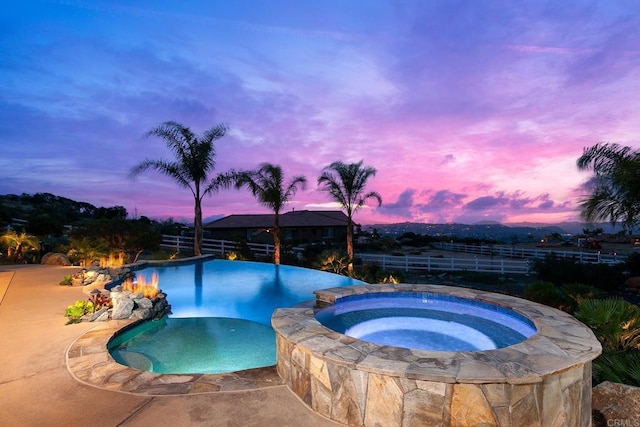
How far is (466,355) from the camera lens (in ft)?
11.0

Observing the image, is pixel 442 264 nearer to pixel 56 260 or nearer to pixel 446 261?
pixel 446 261

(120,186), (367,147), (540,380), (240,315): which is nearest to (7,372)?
(240,315)

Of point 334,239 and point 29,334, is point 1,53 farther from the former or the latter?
point 334,239

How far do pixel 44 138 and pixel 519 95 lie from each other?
26.2m

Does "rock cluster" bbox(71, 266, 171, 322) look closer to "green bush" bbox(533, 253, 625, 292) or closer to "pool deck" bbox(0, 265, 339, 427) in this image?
"pool deck" bbox(0, 265, 339, 427)

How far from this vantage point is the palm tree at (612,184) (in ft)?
34.5

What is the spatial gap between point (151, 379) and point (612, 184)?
15.2 metres

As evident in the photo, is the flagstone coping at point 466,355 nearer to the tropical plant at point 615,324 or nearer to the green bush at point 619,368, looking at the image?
the green bush at point 619,368

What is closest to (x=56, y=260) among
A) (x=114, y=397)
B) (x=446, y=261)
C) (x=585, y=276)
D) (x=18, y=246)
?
(x=18, y=246)

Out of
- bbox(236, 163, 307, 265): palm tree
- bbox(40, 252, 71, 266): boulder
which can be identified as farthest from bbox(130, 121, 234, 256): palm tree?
bbox(40, 252, 71, 266): boulder

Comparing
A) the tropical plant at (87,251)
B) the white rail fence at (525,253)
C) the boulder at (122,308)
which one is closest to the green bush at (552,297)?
the boulder at (122,308)

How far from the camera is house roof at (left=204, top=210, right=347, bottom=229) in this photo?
31.6 meters

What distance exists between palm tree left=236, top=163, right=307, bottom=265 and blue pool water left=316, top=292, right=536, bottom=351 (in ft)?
33.8

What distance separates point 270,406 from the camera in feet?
11.0
